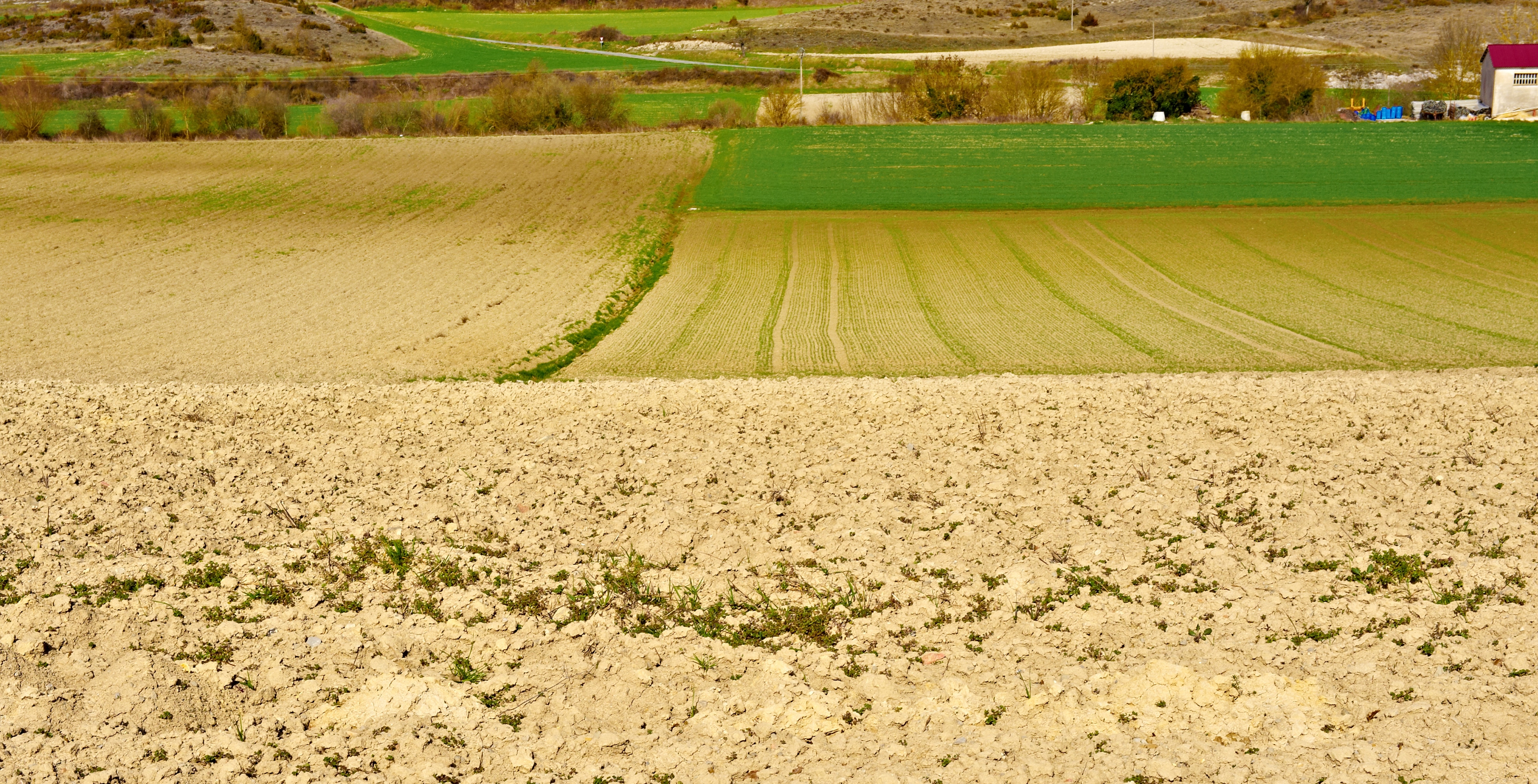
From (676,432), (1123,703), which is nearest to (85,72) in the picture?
(676,432)

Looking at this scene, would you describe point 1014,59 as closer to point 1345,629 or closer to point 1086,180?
point 1086,180

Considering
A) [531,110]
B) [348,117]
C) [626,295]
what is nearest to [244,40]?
[348,117]

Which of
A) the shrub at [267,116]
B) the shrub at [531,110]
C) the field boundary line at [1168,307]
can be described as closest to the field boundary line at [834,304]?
the field boundary line at [1168,307]

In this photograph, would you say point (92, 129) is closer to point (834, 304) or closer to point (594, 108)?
point (594, 108)

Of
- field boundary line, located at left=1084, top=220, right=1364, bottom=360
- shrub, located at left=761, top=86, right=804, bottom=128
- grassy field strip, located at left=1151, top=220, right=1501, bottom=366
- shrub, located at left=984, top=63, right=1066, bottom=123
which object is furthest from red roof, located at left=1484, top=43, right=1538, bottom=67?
field boundary line, located at left=1084, top=220, right=1364, bottom=360

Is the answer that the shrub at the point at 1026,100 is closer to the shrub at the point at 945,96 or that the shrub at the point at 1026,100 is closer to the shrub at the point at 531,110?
the shrub at the point at 945,96

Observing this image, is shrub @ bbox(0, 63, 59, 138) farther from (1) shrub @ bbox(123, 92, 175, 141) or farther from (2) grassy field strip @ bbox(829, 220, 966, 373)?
(2) grassy field strip @ bbox(829, 220, 966, 373)
